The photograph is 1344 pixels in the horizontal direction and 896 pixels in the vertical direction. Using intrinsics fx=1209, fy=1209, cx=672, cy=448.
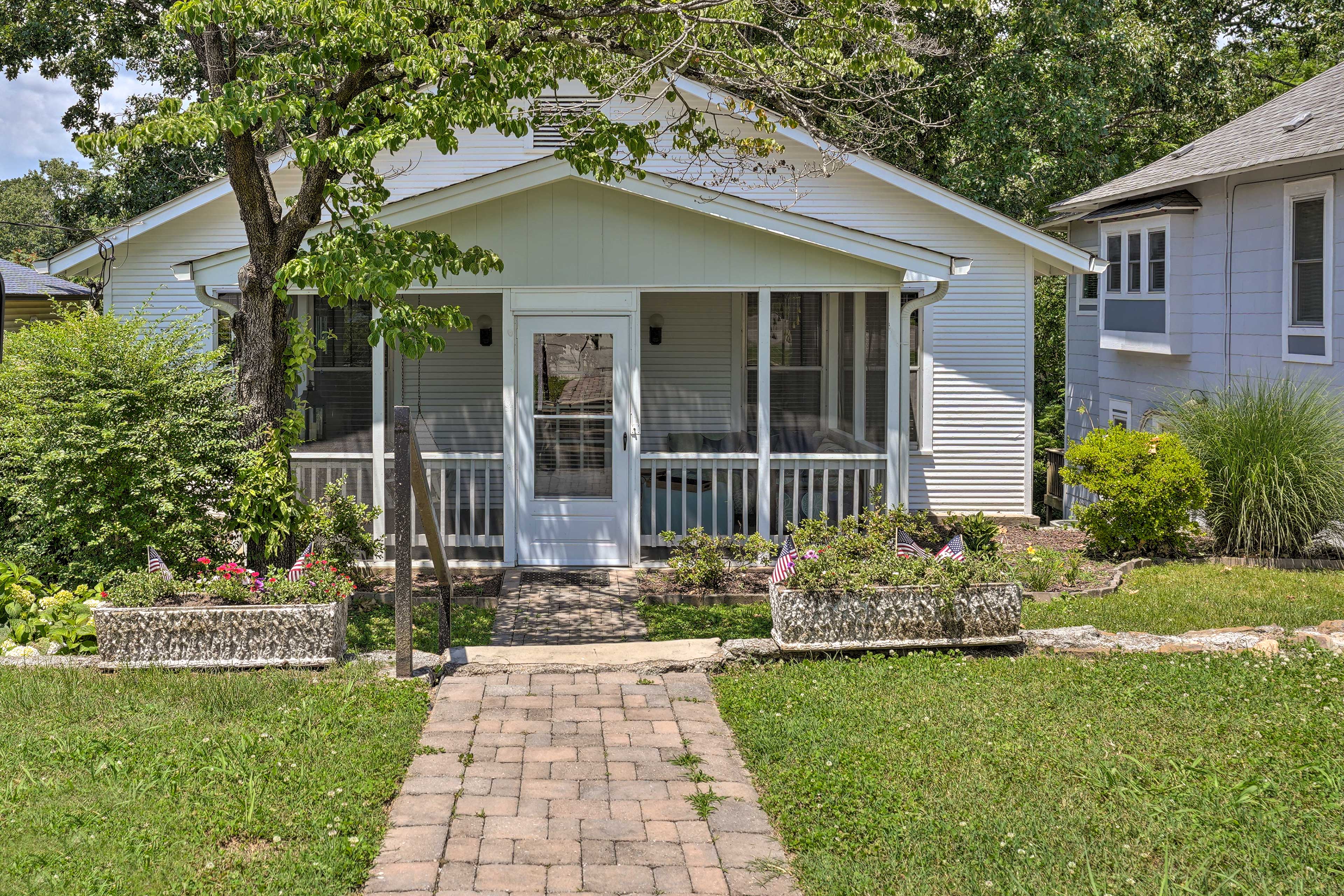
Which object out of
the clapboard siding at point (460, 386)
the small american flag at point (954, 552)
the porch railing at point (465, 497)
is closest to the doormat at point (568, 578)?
the porch railing at point (465, 497)

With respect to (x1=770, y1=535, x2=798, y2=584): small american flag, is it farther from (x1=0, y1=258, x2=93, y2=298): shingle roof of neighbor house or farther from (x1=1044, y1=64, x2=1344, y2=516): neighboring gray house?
(x1=0, y1=258, x2=93, y2=298): shingle roof of neighbor house

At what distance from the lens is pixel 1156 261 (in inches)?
660

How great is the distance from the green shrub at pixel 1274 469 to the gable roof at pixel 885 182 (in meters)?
2.48

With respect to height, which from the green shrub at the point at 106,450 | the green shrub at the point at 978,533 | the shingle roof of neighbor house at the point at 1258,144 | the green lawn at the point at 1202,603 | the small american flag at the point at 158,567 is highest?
the shingle roof of neighbor house at the point at 1258,144

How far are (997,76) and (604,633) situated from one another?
45.2 feet

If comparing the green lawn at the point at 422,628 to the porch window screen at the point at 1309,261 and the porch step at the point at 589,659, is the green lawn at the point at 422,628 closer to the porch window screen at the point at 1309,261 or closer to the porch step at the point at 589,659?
the porch step at the point at 589,659

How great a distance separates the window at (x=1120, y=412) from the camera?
18281 millimetres

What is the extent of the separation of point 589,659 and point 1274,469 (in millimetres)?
7272

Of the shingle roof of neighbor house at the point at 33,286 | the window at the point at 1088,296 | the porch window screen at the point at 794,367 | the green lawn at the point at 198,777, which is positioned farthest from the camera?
the window at the point at 1088,296

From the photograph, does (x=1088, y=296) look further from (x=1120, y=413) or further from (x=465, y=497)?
(x=465, y=497)

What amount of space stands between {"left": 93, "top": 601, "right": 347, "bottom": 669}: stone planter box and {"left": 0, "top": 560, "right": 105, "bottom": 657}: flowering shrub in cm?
31

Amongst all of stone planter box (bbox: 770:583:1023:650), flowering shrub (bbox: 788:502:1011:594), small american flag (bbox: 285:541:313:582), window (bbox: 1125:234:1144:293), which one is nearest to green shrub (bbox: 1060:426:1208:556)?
flowering shrub (bbox: 788:502:1011:594)

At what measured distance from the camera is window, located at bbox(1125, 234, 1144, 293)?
17234 mm

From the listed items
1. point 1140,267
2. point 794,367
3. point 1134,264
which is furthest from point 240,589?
point 1134,264
